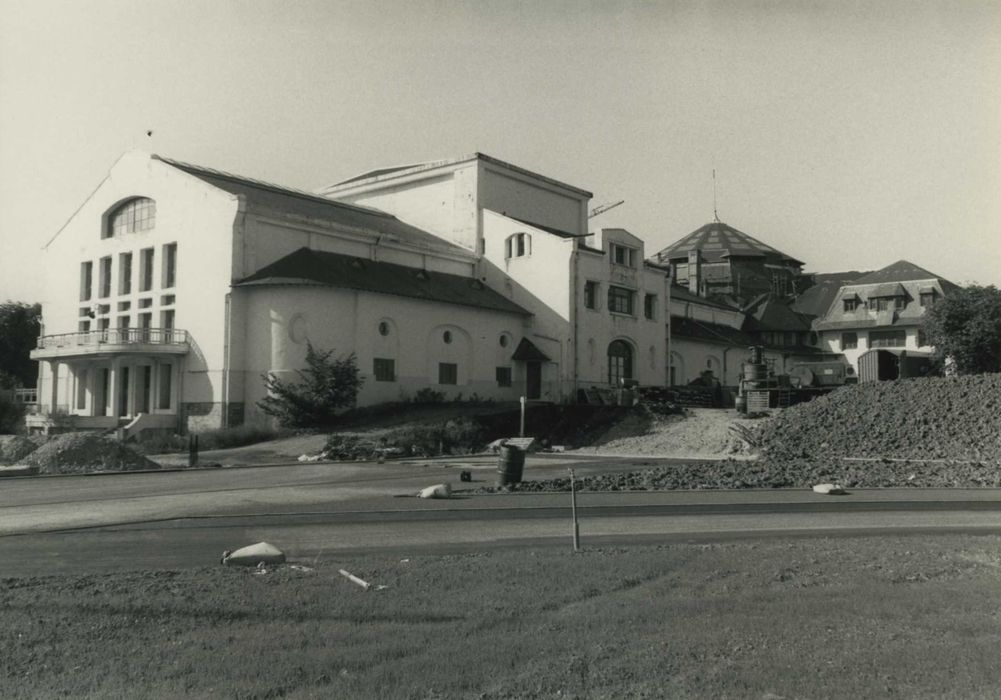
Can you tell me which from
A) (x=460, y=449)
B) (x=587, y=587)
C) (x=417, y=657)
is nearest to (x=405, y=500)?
(x=587, y=587)

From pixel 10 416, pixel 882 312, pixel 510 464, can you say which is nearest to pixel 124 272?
pixel 10 416

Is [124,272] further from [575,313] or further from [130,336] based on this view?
[575,313]

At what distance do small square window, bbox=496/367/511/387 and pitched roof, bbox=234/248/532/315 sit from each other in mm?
3521

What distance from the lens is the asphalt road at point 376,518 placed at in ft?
40.6

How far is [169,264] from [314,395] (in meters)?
13.1

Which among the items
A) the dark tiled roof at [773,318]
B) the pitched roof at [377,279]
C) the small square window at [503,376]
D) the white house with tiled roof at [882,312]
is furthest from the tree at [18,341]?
the white house with tiled roof at [882,312]

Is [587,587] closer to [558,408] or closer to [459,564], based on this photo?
[459,564]

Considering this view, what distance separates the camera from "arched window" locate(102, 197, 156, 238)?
4984cm

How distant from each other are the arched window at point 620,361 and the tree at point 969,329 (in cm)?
1945

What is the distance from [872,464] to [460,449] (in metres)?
17.3

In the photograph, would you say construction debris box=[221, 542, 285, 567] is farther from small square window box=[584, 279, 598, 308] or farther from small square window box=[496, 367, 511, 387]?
small square window box=[584, 279, 598, 308]

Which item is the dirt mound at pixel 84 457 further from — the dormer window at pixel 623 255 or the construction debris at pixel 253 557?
the dormer window at pixel 623 255

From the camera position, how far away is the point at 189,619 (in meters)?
7.95

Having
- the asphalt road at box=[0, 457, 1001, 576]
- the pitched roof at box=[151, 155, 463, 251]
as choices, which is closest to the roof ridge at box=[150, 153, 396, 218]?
the pitched roof at box=[151, 155, 463, 251]
